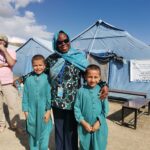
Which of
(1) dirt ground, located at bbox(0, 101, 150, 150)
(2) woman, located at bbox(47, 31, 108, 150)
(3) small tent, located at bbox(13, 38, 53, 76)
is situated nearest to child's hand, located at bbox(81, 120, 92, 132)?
(2) woman, located at bbox(47, 31, 108, 150)

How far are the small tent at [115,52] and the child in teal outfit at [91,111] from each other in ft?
18.4

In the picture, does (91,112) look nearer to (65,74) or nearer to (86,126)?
(86,126)

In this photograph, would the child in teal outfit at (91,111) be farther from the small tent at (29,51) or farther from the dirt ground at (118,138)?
the small tent at (29,51)

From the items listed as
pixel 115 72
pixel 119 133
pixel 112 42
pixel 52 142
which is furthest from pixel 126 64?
pixel 52 142

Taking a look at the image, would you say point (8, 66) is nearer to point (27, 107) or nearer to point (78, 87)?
point (27, 107)

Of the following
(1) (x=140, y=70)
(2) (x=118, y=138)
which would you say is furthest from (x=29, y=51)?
(2) (x=118, y=138)

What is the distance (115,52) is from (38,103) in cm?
609

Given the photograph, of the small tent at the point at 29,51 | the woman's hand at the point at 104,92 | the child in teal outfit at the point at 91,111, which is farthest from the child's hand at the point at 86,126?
the small tent at the point at 29,51

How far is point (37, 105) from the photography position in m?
3.11

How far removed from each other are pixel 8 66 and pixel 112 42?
5.62m

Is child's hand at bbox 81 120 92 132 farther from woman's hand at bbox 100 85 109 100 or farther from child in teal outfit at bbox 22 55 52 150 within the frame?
child in teal outfit at bbox 22 55 52 150

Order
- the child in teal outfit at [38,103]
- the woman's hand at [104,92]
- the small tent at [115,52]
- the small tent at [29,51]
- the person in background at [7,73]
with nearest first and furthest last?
1. the woman's hand at [104,92]
2. the child in teal outfit at [38,103]
3. the person in background at [7,73]
4. the small tent at [115,52]
5. the small tent at [29,51]

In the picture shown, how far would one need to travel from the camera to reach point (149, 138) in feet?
15.0

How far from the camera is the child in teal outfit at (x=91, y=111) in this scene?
9.03 ft
